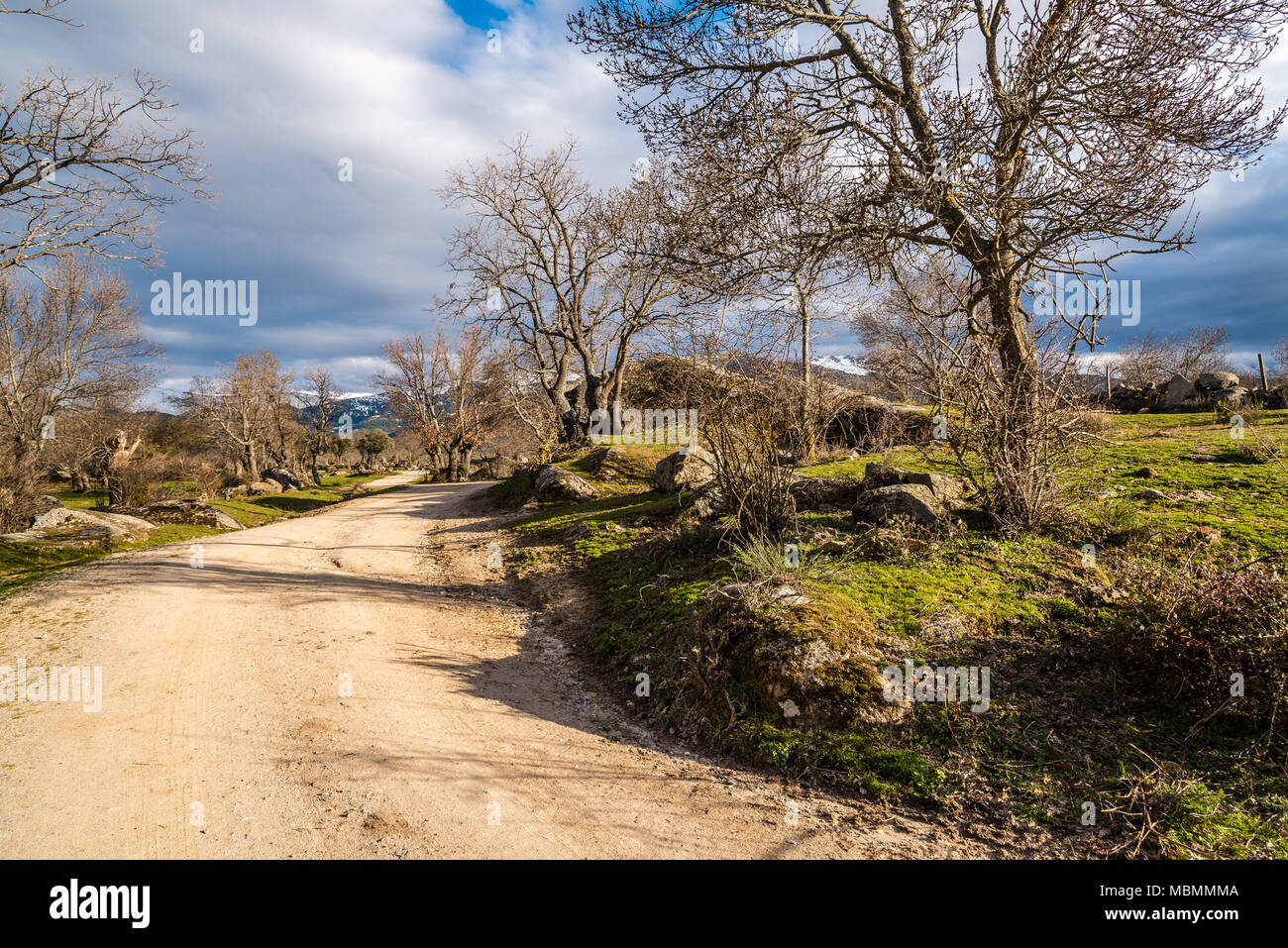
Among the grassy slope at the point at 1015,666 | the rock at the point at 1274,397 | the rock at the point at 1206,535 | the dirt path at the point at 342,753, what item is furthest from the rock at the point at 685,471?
the rock at the point at 1274,397

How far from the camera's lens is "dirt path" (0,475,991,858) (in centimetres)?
327

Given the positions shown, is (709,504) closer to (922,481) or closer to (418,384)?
(922,481)

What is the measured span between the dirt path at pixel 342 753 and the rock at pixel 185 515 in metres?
7.49

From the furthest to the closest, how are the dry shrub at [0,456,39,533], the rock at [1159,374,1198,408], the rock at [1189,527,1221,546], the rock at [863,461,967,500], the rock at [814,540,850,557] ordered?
the rock at [1159,374,1198,408] → the dry shrub at [0,456,39,533] → the rock at [863,461,967,500] → the rock at [814,540,850,557] → the rock at [1189,527,1221,546]

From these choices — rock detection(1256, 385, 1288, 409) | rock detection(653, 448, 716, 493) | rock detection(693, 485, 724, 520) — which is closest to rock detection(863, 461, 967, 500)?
rock detection(693, 485, 724, 520)

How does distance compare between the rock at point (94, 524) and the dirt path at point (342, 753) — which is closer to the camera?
the dirt path at point (342, 753)

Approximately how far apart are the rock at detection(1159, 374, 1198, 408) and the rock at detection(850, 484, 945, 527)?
21.8 metres

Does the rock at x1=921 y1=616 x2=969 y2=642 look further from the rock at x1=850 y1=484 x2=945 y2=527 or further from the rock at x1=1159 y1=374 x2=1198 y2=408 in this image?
the rock at x1=1159 y1=374 x2=1198 y2=408

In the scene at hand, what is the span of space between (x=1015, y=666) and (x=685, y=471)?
8397mm

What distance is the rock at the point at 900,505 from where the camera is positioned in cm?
701

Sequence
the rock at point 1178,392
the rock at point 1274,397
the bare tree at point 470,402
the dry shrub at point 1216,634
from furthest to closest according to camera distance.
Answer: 1. the bare tree at point 470,402
2. the rock at point 1178,392
3. the rock at point 1274,397
4. the dry shrub at point 1216,634

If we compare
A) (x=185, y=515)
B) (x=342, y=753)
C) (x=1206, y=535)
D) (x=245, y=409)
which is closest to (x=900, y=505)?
(x=1206, y=535)

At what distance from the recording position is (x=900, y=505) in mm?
7254

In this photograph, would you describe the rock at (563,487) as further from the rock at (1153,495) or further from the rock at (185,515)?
the rock at (1153,495)
